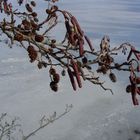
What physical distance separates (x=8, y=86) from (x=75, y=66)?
16.1 m

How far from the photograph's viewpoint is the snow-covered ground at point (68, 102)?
39.1ft

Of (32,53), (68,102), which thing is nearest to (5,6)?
(32,53)

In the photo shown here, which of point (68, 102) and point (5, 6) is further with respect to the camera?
point (68, 102)

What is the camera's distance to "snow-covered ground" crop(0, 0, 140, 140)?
11.9 metres

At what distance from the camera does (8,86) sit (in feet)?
56.8

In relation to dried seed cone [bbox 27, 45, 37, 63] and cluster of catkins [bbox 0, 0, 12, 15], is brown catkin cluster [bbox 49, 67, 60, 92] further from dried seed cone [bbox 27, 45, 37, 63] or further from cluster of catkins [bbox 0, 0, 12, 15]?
cluster of catkins [bbox 0, 0, 12, 15]

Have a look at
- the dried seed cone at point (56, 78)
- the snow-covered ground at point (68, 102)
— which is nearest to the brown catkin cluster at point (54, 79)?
the dried seed cone at point (56, 78)

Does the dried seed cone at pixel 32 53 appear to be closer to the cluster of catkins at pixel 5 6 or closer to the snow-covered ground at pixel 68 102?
the cluster of catkins at pixel 5 6

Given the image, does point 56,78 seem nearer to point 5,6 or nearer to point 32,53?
point 32,53

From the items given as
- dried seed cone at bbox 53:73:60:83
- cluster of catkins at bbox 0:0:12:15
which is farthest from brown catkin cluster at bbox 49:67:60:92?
cluster of catkins at bbox 0:0:12:15

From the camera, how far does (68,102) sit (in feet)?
51.4

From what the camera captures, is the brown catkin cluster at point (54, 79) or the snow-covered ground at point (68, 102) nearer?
the brown catkin cluster at point (54, 79)

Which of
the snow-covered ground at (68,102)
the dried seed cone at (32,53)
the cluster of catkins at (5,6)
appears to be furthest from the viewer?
the snow-covered ground at (68,102)

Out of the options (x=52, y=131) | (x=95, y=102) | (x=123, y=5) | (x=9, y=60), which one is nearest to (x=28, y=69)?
(x=9, y=60)
